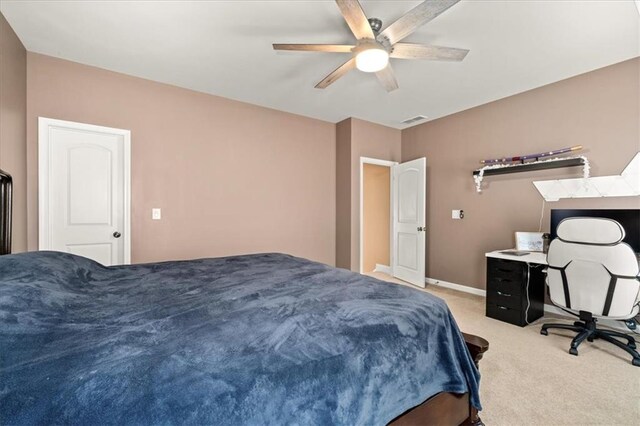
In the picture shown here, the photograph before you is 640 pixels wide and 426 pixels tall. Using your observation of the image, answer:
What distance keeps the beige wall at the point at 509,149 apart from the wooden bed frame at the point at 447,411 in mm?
2737

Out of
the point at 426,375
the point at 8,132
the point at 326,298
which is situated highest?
the point at 8,132

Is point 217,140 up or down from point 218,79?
down

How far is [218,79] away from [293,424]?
3.39 m

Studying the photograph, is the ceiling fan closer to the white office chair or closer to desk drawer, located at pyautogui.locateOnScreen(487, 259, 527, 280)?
the white office chair

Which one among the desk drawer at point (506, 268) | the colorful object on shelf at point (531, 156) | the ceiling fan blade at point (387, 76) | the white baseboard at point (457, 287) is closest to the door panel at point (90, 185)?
the ceiling fan blade at point (387, 76)

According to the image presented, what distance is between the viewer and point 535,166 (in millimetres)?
3379

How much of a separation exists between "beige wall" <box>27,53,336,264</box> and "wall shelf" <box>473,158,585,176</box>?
234 cm

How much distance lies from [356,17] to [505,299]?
303cm

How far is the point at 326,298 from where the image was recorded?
4.60ft

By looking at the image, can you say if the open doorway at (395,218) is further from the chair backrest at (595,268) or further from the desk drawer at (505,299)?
the chair backrest at (595,268)

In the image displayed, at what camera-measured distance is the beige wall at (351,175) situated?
452cm

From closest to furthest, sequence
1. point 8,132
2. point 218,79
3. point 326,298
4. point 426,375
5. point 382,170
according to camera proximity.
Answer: point 426,375, point 326,298, point 8,132, point 218,79, point 382,170

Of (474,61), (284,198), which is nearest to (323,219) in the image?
(284,198)

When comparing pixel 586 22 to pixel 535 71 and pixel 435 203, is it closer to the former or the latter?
pixel 535 71
